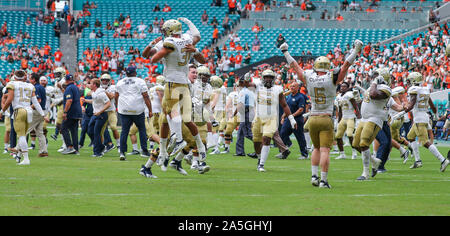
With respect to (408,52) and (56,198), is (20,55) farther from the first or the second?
(56,198)

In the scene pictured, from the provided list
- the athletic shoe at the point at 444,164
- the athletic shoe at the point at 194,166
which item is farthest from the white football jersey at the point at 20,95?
the athletic shoe at the point at 444,164

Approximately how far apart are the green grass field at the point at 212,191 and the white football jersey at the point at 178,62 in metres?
1.65

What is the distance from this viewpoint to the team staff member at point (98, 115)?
16.5 metres

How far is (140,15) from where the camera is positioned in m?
48.6

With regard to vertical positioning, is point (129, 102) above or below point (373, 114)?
below

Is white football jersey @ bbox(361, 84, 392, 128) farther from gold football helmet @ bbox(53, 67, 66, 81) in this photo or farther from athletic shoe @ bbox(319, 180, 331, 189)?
gold football helmet @ bbox(53, 67, 66, 81)

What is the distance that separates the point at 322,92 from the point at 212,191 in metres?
2.33

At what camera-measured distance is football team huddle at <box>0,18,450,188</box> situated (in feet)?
34.8

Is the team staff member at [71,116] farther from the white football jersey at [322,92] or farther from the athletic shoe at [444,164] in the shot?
the athletic shoe at [444,164]

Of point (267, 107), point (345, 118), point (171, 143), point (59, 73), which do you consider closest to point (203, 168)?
point (171, 143)

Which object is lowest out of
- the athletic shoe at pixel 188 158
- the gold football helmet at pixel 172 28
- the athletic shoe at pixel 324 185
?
the athletic shoe at pixel 188 158

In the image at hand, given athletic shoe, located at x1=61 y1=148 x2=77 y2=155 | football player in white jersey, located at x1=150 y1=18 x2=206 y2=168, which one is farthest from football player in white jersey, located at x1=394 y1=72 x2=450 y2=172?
athletic shoe, located at x1=61 y1=148 x2=77 y2=155

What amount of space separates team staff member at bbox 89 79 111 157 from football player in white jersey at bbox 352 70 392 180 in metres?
6.76

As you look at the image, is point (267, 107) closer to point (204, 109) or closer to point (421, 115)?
point (204, 109)
